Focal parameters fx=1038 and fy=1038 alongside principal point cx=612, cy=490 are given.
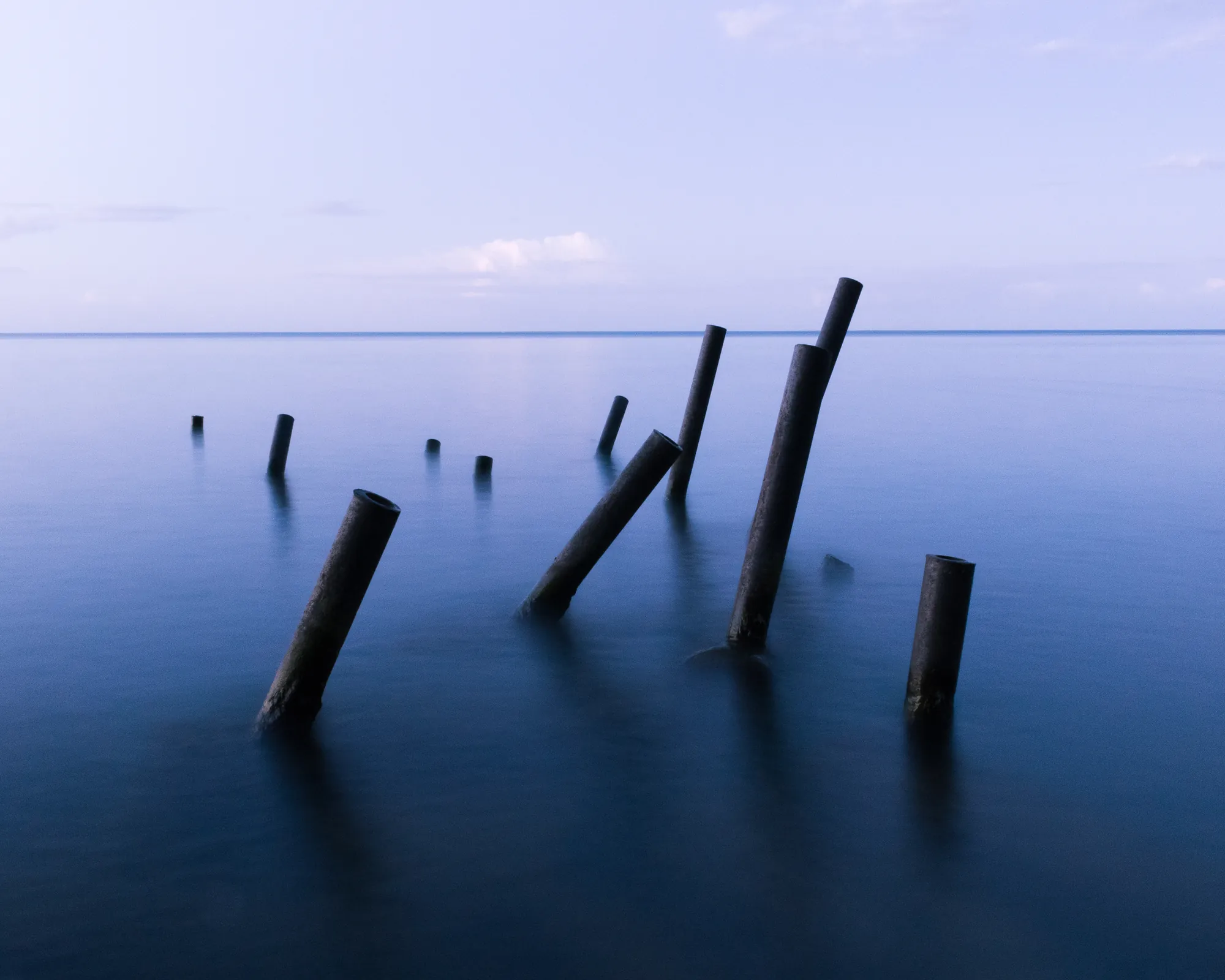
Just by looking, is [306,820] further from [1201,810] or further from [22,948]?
[1201,810]

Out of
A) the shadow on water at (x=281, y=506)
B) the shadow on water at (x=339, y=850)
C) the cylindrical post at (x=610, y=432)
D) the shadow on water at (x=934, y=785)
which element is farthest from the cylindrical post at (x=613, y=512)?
the cylindrical post at (x=610, y=432)

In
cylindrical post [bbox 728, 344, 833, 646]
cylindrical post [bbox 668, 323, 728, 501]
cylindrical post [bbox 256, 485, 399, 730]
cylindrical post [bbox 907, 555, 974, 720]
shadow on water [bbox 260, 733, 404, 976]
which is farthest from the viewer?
cylindrical post [bbox 668, 323, 728, 501]

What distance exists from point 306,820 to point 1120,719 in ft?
18.7

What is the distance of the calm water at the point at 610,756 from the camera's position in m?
4.85

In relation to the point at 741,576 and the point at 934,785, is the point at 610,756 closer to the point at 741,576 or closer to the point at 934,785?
the point at 934,785

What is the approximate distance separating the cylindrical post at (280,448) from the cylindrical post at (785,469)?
13.6 metres

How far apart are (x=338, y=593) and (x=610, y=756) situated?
2.08 meters

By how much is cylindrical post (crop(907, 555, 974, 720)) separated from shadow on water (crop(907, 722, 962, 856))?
169mm

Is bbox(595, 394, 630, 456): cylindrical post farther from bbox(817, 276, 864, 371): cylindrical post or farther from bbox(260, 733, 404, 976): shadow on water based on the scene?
bbox(260, 733, 404, 976): shadow on water

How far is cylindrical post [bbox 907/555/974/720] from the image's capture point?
6477 mm

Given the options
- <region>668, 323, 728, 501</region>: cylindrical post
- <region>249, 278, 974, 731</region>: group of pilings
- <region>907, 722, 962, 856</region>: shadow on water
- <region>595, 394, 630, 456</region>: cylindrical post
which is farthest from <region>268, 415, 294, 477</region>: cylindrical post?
<region>907, 722, 962, 856</region>: shadow on water

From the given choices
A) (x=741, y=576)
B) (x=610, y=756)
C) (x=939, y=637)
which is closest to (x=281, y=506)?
(x=741, y=576)

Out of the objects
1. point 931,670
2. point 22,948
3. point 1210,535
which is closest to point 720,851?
point 931,670

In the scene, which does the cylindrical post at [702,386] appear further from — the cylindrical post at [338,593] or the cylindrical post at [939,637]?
the cylindrical post at [338,593]
